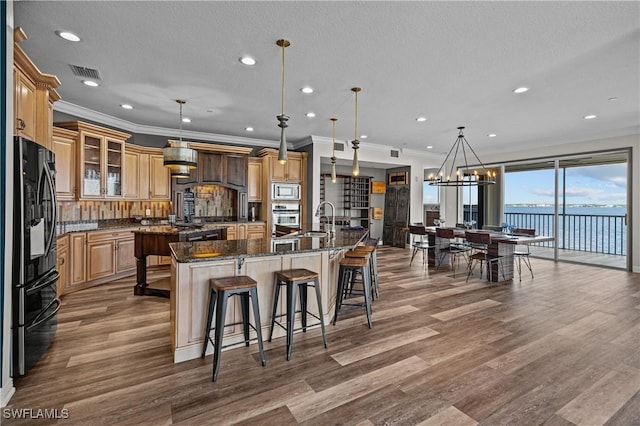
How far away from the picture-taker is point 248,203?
746 centimetres

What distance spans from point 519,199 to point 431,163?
8.02 feet

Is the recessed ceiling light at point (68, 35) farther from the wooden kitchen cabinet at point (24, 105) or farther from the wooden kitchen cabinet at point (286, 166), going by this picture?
the wooden kitchen cabinet at point (286, 166)

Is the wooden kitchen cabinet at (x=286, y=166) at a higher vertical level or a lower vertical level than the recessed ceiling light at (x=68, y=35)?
lower

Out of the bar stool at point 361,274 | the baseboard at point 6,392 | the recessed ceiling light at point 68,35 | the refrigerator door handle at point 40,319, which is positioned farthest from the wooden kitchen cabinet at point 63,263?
the bar stool at point 361,274

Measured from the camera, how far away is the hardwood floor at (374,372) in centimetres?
203

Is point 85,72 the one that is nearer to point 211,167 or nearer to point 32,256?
point 32,256

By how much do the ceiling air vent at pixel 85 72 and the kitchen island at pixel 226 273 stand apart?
2.29 m

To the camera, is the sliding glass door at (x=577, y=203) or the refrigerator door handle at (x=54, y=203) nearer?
the refrigerator door handle at (x=54, y=203)

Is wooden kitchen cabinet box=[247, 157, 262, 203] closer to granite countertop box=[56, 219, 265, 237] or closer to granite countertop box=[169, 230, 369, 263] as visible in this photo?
granite countertop box=[56, 219, 265, 237]

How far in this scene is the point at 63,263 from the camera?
14.1ft

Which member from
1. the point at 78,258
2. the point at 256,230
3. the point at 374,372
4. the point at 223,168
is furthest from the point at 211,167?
the point at 374,372

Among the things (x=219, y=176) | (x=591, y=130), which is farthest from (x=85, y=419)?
(x=591, y=130)

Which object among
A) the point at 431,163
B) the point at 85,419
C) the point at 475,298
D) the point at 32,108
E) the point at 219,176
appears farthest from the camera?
the point at 431,163

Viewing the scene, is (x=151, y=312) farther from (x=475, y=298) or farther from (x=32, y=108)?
(x=475, y=298)
